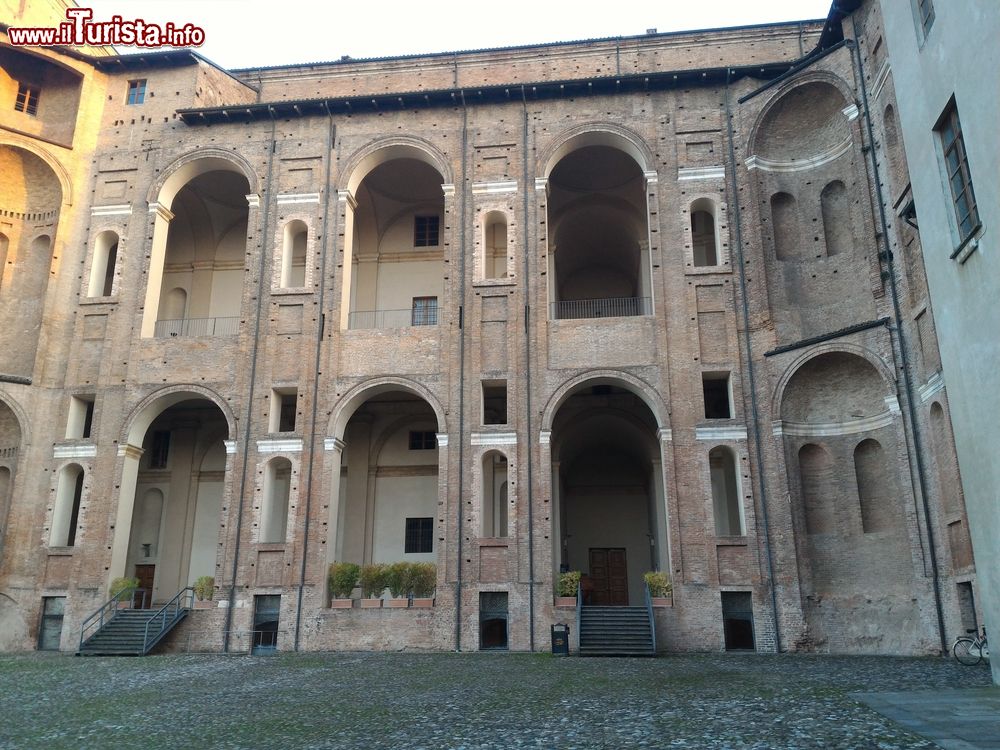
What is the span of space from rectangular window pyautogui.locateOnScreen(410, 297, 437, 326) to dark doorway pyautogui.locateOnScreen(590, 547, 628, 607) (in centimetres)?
946

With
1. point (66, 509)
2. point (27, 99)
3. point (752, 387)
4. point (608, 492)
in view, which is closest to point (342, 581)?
point (66, 509)

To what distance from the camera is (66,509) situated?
71.5ft

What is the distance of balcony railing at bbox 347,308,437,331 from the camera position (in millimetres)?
25594

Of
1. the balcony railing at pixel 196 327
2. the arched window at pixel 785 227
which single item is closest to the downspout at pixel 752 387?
the arched window at pixel 785 227

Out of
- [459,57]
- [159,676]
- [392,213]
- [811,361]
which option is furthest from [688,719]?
[459,57]

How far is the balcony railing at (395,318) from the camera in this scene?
2559 centimetres

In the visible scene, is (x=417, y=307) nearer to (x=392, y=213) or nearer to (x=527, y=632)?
(x=392, y=213)

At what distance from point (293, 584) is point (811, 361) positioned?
13789 millimetres

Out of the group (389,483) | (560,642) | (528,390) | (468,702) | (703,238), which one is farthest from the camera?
(389,483)

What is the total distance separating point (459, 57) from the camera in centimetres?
2845

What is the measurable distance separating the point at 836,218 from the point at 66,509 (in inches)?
857

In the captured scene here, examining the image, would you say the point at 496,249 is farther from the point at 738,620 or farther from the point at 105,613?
the point at 105,613

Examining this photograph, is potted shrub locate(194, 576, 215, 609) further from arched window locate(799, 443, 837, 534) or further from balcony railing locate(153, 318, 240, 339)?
arched window locate(799, 443, 837, 534)

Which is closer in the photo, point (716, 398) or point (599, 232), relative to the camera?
point (716, 398)
